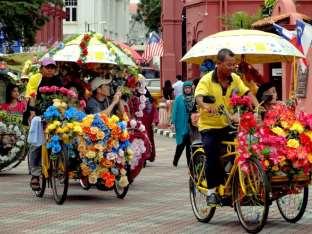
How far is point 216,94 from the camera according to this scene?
10.0m

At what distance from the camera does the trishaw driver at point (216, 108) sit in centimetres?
985

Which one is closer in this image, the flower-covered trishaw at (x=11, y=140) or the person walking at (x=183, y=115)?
the flower-covered trishaw at (x=11, y=140)

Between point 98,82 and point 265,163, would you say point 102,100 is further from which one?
point 265,163

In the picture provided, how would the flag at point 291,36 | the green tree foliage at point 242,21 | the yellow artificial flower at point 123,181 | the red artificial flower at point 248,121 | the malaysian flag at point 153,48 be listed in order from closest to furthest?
the red artificial flower at point 248,121
the yellow artificial flower at point 123,181
the flag at point 291,36
the green tree foliage at point 242,21
the malaysian flag at point 153,48

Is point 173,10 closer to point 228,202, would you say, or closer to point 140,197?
point 140,197

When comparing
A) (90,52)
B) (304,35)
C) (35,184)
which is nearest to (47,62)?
(90,52)

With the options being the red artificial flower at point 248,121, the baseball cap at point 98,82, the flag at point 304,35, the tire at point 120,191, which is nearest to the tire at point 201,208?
the red artificial flower at point 248,121

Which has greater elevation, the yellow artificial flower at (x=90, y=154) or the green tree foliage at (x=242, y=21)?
the green tree foliage at (x=242, y=21)

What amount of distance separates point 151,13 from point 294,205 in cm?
7537

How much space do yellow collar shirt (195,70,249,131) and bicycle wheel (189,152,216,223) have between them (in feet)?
1.52

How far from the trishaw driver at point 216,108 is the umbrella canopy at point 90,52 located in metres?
→ 3.74

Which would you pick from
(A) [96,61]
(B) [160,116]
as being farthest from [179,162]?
(B) [160,116]

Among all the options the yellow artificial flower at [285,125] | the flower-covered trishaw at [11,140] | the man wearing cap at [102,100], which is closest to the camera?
the yellow artificial flower at [285,125]

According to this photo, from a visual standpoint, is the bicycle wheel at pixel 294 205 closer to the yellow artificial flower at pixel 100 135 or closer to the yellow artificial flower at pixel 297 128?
the yellow artificial flower at pixel 297 128
